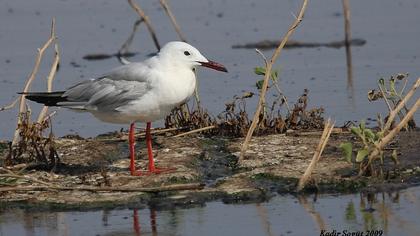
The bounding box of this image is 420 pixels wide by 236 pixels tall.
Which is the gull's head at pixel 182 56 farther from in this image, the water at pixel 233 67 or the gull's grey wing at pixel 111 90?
the water at pixel 233 67

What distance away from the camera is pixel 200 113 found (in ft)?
33.8

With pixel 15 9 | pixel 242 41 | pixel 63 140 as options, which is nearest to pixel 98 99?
Result: pixel 63 140

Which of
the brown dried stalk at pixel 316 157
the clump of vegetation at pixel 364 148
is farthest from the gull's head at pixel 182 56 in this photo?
the clump of vegetation at pixel 364 148

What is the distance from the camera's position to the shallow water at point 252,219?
7.43 metres

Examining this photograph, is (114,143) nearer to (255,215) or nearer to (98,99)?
(98,99)

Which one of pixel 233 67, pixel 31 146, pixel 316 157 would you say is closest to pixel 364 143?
pixel 316 157

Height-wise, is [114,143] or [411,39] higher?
[411,39]

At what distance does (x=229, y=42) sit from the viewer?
50.6 ft

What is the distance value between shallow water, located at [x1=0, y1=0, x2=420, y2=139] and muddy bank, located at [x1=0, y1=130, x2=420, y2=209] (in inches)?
58.3

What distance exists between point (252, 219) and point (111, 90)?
205cm

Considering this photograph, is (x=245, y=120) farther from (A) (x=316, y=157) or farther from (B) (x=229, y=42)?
(B) (x=229, y=42)

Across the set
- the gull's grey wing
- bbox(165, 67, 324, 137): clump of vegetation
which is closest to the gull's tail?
the gull's grey wing

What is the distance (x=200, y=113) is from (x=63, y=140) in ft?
4.18

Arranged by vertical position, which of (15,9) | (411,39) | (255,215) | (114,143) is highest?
(15,9)
